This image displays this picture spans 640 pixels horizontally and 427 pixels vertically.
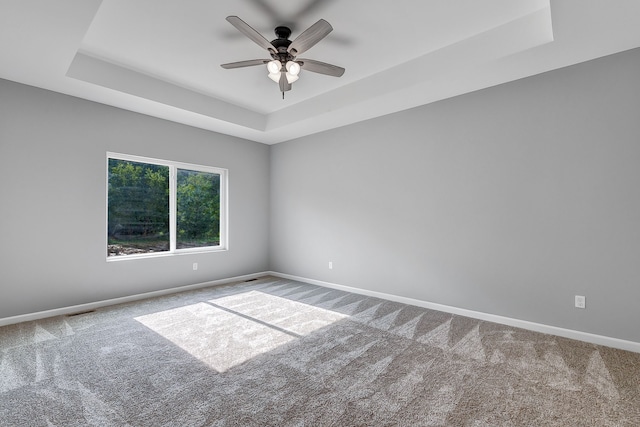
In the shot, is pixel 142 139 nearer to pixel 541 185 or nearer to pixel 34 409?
pixel 34 409

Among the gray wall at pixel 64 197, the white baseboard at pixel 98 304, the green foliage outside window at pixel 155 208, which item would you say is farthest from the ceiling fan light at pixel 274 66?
the white baseboard at pixel 98 304

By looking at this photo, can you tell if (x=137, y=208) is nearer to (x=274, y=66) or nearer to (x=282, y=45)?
(x=274, y=66)

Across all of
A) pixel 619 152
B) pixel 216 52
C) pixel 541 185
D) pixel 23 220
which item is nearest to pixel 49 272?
pixel 23 220

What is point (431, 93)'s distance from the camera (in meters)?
3.60

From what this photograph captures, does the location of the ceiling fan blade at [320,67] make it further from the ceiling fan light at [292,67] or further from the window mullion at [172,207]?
the window mullion at [172,207]

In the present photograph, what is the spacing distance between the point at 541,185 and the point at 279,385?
3.16 metres

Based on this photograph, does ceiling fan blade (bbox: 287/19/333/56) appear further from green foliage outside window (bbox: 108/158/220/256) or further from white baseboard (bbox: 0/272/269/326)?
white baseboard (bbox: 0/272/269/326)

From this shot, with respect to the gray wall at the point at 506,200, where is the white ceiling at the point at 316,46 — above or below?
above

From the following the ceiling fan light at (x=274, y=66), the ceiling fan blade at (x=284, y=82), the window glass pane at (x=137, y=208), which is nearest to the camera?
the ceiling fan light at (x=274, y=66)

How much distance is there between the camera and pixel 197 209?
514cm

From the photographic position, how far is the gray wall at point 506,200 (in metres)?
2.78

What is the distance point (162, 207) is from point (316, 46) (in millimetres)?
3323

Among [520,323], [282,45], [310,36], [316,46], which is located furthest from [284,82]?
[520,323]

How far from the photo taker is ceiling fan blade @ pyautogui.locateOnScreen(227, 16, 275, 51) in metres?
2.28
